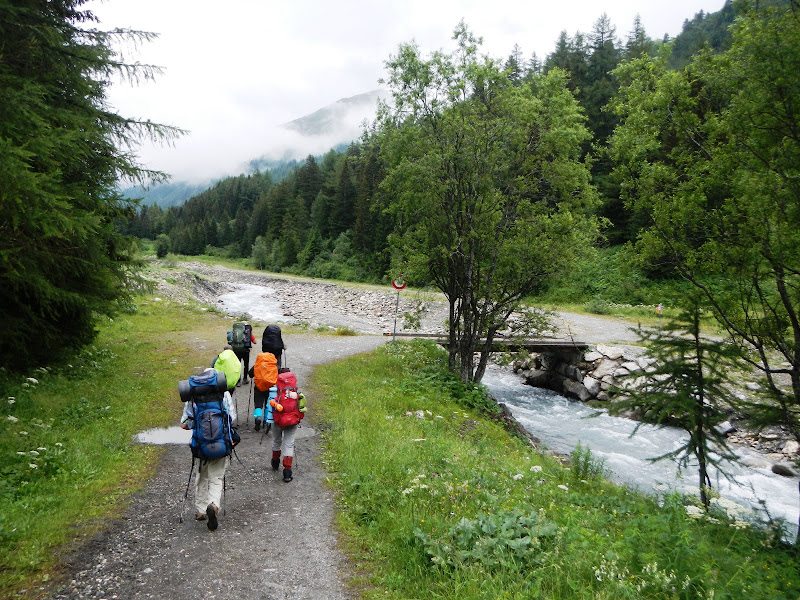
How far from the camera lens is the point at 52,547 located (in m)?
4.84

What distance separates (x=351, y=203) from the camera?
257ft

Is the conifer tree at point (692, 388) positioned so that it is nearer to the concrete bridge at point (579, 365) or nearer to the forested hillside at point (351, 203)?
the forested hillside at point (351, 203)

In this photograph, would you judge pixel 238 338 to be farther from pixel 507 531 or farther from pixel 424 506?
pixel 507 531

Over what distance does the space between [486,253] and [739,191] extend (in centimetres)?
746

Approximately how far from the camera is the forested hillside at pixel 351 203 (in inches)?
1293

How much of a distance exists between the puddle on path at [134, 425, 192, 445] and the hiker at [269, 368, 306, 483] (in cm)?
249

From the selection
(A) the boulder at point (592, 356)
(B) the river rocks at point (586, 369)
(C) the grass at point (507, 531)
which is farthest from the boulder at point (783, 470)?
(A) the boulder at point (592, 356)

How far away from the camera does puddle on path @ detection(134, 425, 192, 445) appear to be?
8.38 meters

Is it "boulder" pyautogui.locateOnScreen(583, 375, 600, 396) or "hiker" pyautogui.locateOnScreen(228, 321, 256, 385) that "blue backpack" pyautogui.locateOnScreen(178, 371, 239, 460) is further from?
"boulder" pyautogui.locateOnScreen(583, 375, 600, 396)

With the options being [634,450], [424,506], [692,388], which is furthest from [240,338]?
[634,450]

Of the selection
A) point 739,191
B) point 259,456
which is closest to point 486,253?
point 739,191

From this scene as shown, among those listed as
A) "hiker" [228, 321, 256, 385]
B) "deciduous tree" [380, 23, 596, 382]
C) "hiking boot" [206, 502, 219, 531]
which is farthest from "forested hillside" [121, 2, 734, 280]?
"hiking boot" [206, 502, 219, 531]

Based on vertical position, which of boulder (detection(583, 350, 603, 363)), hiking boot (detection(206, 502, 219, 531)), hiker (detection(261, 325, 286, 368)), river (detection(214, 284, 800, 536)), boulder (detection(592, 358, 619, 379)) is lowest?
river (detection(214, 284, 800, 536))

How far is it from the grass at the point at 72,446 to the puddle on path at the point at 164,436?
0.72 feet
